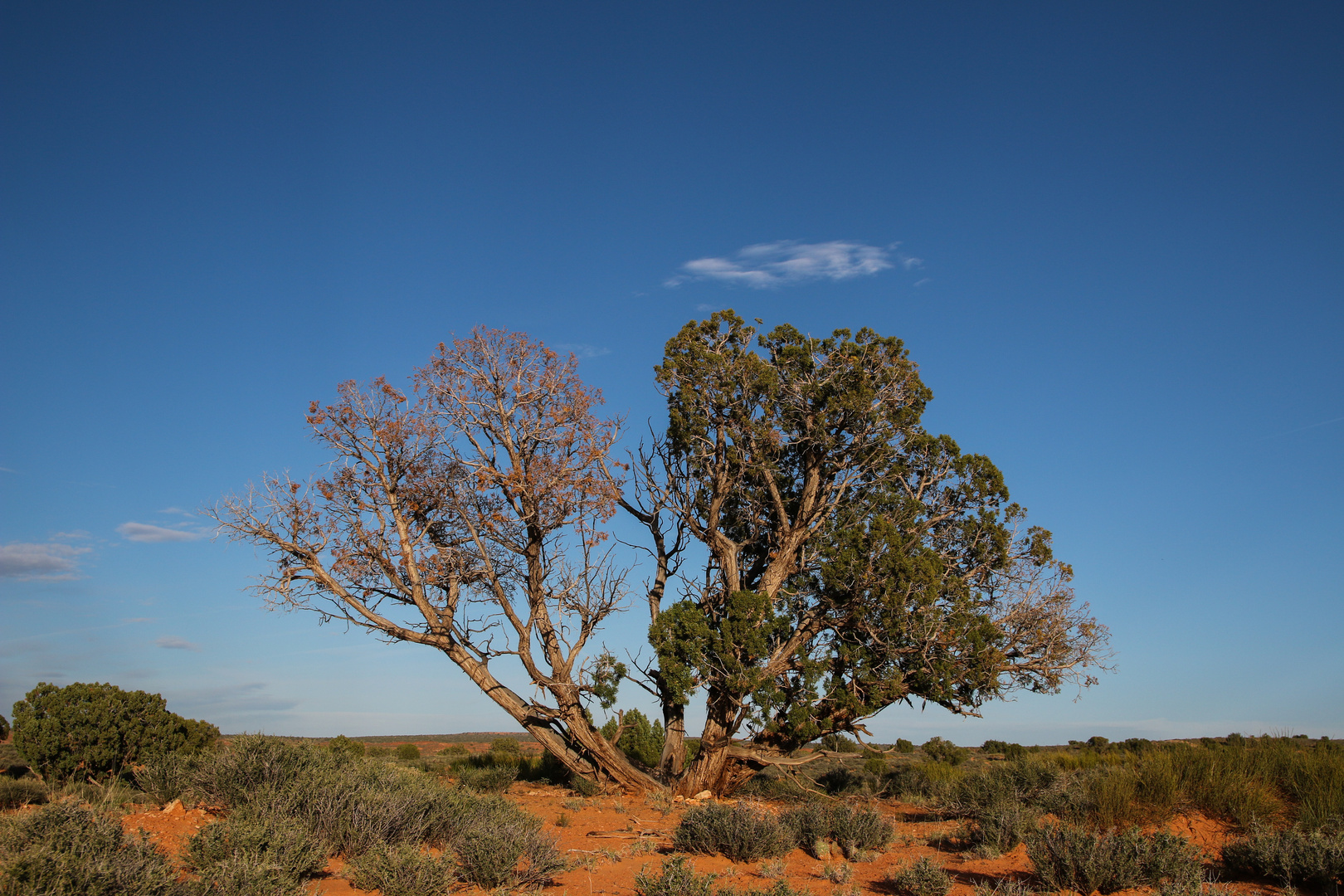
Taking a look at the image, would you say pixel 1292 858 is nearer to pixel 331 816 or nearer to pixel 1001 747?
pixel 331 816

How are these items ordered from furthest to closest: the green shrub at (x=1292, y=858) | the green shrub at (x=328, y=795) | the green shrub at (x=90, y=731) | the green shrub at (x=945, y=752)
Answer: the green shrub at (x=945, y=752)
the green shrub at (x=90, y=731)
the green shrub at (x=328, y=795)
the green shrub at (x=1292, y=858)

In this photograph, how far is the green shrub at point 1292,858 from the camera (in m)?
7.36

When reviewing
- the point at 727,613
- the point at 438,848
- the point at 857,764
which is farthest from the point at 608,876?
the point at 857,764

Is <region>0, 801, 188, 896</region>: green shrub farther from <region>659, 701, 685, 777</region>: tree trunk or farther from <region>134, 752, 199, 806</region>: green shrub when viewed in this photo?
<region>659, 701, 685, 777</region>: tree trunk

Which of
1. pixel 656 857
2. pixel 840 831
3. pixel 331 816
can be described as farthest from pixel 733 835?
pixel 331 816

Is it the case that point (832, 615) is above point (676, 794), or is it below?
above

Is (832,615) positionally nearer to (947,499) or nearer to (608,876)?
(947,499)

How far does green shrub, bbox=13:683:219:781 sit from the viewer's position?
516 inches

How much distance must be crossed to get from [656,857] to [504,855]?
8.69 ft

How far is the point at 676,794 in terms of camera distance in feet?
48.3

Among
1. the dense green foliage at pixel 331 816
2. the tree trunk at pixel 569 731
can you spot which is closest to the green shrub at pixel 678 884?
the dense green foliage at pixel 331 816

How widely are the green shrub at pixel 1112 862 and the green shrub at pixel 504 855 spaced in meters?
5.04

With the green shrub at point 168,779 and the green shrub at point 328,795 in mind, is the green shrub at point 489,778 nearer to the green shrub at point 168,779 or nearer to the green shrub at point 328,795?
the green shrub at point 328,795

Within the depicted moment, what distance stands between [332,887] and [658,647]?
298 inches
